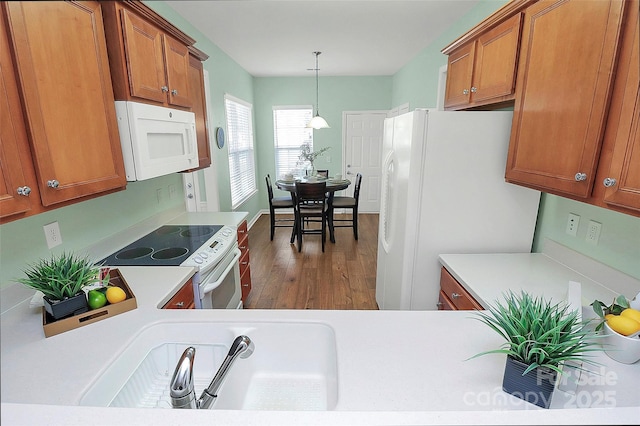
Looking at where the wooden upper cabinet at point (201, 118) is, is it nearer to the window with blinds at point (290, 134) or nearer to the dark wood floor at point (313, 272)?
the dark wood floor at point (313, 272)

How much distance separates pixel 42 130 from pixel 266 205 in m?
5.17

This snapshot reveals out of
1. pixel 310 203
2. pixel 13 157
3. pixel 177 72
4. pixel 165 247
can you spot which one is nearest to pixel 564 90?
pixel 177 72

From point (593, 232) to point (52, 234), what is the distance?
98.2 inches

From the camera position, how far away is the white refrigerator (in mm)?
1698

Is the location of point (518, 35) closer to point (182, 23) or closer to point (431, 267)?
point (431, 267)

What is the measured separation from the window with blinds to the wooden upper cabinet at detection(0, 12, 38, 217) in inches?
192

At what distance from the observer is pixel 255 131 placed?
558 centimetres

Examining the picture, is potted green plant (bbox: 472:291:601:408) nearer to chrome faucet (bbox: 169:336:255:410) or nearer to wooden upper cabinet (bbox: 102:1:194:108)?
chrome faucet (bbox: 169:336:255:410)

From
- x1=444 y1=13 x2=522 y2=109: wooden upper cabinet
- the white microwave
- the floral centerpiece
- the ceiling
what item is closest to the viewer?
the ceiling

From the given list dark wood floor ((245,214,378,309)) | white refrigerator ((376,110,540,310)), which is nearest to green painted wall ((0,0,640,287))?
white refrigerator ((376,110,540,310))

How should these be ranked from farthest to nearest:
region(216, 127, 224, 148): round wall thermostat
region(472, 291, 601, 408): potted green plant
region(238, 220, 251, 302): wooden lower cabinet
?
region(216, 127, 224, 148): round wall thermostat
region(238, 220, 251, 302): wooden lower cabinet
region(472, 291, 601, 408): potted green plant

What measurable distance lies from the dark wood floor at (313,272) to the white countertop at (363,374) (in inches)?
69.2

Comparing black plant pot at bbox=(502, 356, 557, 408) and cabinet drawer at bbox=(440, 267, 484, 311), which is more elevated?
black plant pot at bbox=(502, 356, 557, 408)

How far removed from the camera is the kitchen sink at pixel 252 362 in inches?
37.4
